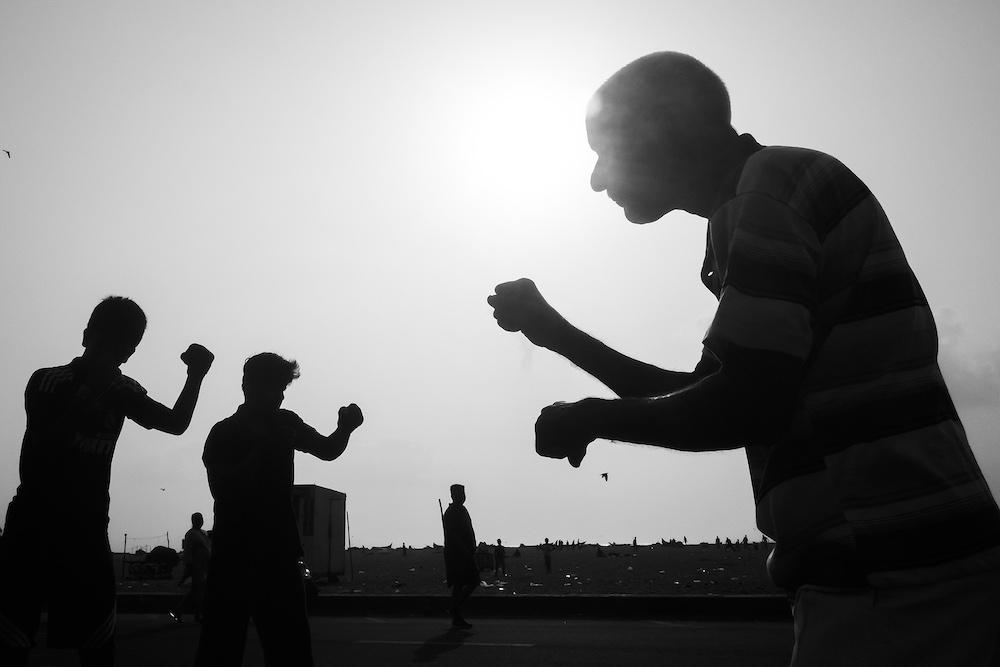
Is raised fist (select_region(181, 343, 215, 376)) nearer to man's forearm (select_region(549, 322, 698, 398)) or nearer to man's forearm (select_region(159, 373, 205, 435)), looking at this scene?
man's forearm (select_region(159, 373, 205, 435))

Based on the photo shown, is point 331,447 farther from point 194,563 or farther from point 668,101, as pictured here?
point 194,563

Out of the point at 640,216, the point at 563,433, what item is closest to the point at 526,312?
the point at 640,216

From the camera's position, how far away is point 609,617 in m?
11.9

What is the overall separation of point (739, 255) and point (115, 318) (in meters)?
3.26

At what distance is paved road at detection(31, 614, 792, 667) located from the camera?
7.62 meters

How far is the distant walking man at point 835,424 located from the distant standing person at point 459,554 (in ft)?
32.1

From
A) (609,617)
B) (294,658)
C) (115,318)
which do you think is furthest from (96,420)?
(609,617)

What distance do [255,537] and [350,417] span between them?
108 centimetres

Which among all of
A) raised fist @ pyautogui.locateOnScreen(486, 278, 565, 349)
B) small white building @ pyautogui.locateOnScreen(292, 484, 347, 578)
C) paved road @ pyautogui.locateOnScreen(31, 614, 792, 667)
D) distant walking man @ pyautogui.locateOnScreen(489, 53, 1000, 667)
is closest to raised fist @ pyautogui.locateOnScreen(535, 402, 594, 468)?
distant walking man @ pyautogui.locateOnScreen(489, 53, 1000, 667)

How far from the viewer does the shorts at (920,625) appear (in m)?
1.26

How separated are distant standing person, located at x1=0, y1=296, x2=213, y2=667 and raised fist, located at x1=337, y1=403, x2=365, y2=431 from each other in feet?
3.92

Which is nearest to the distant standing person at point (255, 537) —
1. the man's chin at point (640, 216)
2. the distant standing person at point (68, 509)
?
the distant standing person at point (68, 509)

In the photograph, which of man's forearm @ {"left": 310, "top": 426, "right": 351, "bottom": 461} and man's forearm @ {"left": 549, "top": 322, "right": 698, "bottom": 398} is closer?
man's forearm @ {"left": 549, "top": 322, "right": 698, "bottom": 398}

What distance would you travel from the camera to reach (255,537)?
3.80m
